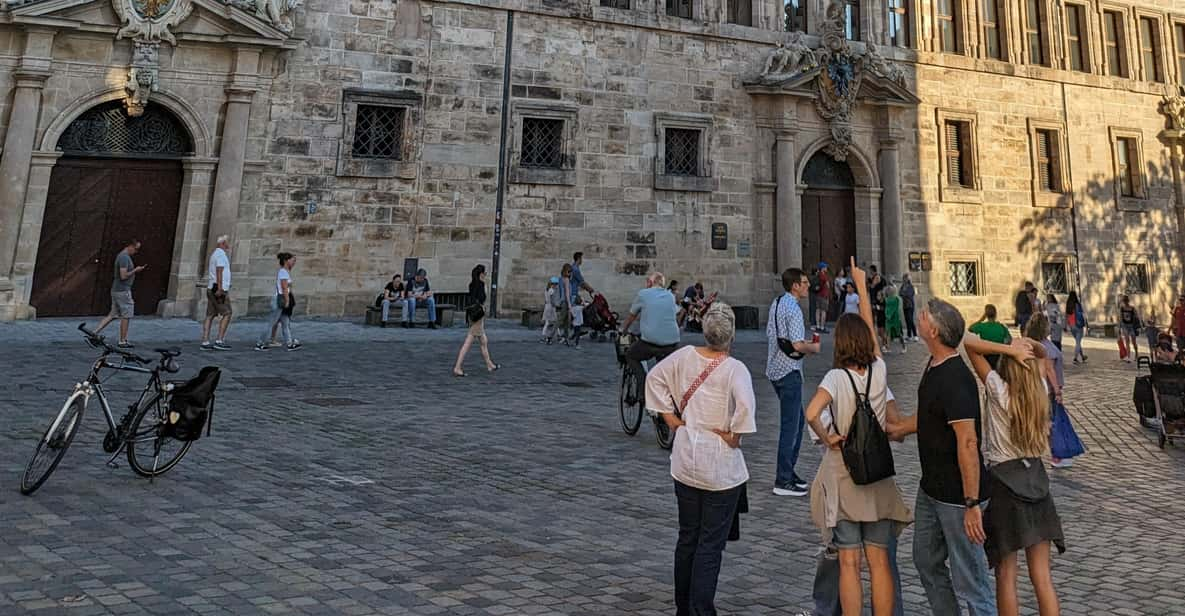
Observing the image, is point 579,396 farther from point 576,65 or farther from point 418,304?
point 576,65

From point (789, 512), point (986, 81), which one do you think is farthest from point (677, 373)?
point (986, 81)

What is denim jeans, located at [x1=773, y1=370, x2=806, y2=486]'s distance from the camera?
19.2 ft

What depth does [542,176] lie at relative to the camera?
62.0ft

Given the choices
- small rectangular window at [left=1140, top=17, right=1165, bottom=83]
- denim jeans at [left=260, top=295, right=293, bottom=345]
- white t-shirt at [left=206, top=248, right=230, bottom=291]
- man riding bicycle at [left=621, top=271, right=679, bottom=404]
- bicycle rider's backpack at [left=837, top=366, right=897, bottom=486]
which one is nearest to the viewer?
bicycle rider's backpack at [left=837, top=366, right=897, bottom=486]

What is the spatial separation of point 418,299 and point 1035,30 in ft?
74.6

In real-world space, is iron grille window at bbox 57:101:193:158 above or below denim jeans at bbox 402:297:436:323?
above

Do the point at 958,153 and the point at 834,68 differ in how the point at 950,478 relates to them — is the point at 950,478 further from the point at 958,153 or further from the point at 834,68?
the point at 958,153

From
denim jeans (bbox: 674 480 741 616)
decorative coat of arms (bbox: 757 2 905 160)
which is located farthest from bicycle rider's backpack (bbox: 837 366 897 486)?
decorative coat of arms (bbox: 757 2 905 160)

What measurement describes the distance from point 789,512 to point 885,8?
867 inches

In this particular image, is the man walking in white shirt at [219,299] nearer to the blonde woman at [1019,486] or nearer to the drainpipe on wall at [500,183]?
the drainpipe on wall at [500,183]

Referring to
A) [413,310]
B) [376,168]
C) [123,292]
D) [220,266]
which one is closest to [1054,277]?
[413,310]

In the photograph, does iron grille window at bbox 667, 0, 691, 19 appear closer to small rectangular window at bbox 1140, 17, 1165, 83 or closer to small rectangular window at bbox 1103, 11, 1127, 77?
small rectangular window at bbox 1103, 11, 1127, 77

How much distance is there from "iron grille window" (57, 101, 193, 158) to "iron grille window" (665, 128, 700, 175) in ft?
38.9

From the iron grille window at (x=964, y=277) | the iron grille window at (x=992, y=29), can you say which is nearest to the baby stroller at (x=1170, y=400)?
the iron grille window at (x=964, y=277)
